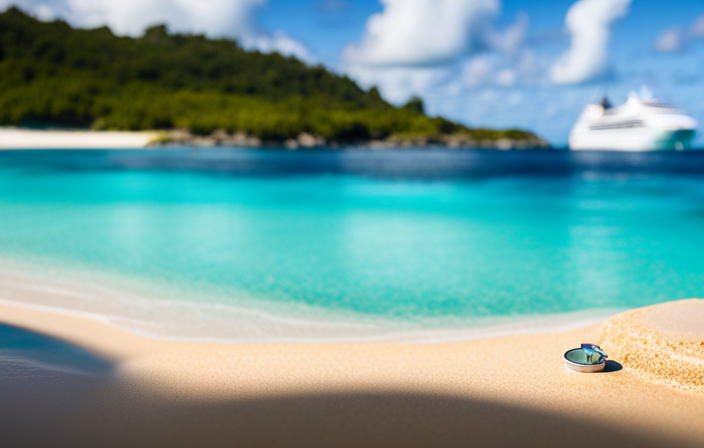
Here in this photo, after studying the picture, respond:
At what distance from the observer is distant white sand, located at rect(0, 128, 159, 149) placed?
303ft

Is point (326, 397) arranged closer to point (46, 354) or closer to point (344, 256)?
point (46, 354)

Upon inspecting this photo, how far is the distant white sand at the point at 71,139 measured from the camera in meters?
92.4

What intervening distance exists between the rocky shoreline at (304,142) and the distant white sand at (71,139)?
3.90 m

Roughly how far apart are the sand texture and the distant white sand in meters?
101

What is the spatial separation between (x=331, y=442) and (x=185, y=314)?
4329 mm

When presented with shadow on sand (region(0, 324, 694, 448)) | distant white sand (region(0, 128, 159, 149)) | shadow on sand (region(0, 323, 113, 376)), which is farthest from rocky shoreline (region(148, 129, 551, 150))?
shadow on sand (region(0, 324, 694, 448))

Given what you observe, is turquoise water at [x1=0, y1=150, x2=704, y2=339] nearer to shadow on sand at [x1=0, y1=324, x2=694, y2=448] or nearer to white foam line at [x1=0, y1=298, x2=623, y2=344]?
white foam line at [x1=0, y1=298, x2=623, y2=344]

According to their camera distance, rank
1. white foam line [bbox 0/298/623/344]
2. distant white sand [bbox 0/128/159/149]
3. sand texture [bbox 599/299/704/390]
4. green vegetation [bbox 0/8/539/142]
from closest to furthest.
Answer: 1. sand texture [bbox 599/299/704/390]
2. white foam line [bbox 0/298/623/344]
3. distant white sand [bbox 0/128/159/149]
4. green vegetation [bbox 0/8/539/142]

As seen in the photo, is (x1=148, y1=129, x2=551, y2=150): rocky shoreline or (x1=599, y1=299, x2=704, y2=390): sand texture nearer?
(x1=599, y1=299, x2=704, y2=390): sand texture

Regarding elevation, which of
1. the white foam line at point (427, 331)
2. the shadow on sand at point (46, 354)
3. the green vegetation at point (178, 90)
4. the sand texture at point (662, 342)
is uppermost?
the green vegetation at point (178, 90)

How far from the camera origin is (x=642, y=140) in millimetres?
104312

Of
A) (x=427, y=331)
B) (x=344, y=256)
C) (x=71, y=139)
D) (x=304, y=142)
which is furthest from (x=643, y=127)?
(x=427, y=331)

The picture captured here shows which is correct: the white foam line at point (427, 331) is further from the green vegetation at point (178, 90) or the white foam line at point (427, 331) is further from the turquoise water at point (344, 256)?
the green vegetation at point (178, 90)

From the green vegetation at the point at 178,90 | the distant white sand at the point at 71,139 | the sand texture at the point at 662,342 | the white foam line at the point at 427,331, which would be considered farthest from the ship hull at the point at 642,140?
the sand texture at the point at 662,342
